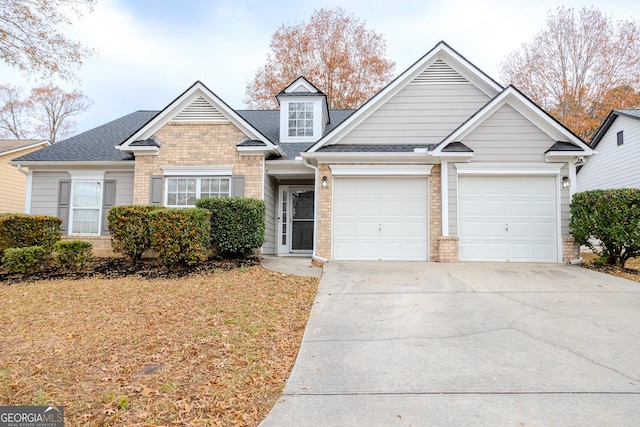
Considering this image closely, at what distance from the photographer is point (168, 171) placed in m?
10.9

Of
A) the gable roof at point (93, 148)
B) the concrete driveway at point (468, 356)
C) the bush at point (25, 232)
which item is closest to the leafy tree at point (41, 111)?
the gable roof at point (93, 148)

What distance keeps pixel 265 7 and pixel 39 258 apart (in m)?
10.7

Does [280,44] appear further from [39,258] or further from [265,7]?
[39,258]

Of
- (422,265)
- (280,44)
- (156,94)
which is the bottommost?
(422,265)

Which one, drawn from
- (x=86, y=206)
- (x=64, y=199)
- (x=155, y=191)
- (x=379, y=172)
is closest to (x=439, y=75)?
(x=379, y=172)

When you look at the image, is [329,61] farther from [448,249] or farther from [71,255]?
[71,255]

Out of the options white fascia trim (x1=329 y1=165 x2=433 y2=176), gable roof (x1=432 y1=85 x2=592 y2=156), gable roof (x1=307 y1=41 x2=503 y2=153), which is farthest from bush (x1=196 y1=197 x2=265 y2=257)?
gable roof (x1=432 y1=85 x2=592 y2=156)

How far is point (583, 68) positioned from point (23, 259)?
84.2ft

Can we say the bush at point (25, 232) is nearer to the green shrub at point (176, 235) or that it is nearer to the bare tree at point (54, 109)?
the green shrub at point (176, 235)

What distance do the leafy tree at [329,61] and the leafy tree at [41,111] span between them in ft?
A: 50.2

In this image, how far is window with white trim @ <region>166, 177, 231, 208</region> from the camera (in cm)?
1095

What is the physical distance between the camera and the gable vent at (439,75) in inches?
420

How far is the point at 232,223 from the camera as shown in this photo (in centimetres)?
936

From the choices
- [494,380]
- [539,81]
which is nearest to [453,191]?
[494,380]
